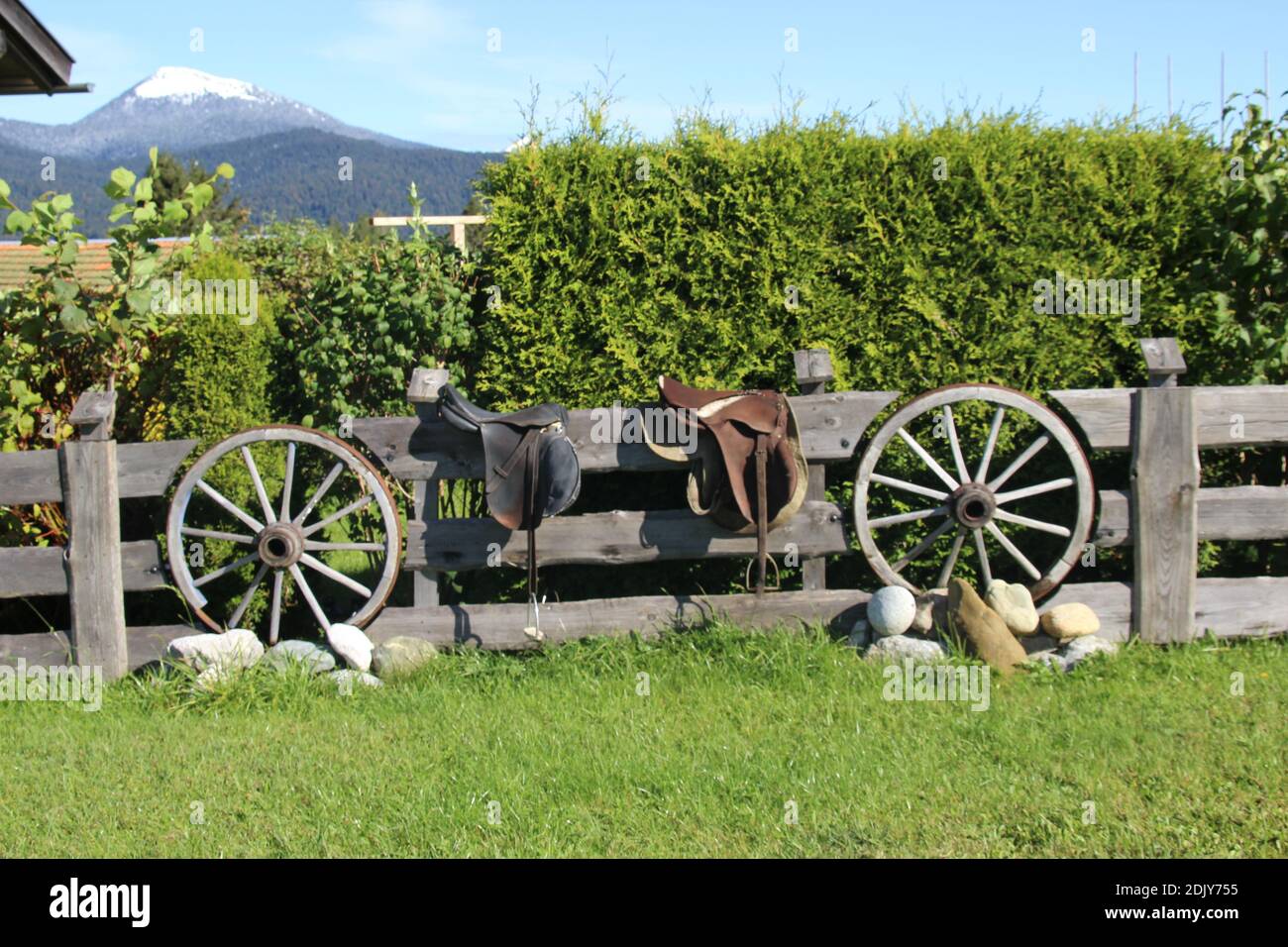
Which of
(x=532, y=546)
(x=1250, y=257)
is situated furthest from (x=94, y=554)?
(x=1250, y=257)

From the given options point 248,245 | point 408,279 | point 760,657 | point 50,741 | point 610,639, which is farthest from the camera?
point 248,245

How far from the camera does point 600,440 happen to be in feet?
19.4

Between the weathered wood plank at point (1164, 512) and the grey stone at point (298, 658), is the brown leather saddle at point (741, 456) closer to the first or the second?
the weathered wood plank at point (1164, 512)

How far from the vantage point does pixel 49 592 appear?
594 centimetres

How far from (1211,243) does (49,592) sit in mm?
6650

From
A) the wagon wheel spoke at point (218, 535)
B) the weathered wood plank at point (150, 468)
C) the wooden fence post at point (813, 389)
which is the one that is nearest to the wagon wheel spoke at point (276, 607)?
the wagon wheel spoke at point (218, 535)

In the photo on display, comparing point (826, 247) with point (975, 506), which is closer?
point (975, 506)

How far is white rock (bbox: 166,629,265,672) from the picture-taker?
217 inches

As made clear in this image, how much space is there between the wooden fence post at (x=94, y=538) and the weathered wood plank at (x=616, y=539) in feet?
5.14

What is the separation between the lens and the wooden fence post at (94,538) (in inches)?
229

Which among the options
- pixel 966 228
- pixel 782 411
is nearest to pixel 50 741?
pixel 782 411

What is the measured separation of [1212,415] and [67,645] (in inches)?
246

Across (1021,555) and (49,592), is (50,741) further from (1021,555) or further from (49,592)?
(1021,555)

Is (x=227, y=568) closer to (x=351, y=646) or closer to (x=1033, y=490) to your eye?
(x=351, y=646)
